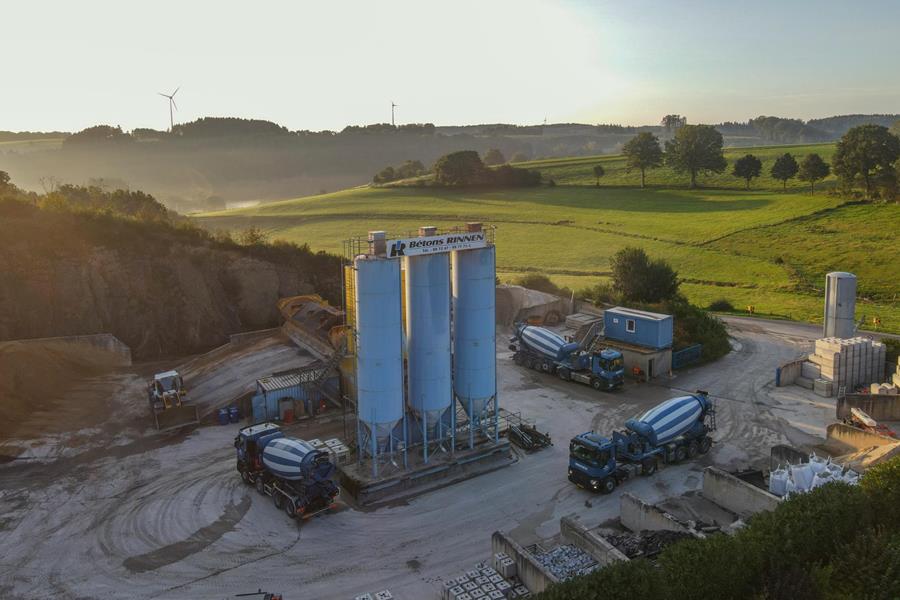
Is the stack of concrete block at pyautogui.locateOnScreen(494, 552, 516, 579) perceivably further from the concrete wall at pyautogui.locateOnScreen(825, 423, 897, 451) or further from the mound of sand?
the mound of sand

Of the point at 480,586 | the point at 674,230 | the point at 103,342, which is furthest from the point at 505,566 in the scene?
the point at 674,230

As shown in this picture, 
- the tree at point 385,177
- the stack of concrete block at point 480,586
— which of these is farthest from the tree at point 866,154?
the tree at point 385,177

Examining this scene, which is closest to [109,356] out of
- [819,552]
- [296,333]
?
[296,333]

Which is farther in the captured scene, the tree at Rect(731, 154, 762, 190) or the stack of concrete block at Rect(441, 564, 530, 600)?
the tree at Rect(731, 154, 762, 190)

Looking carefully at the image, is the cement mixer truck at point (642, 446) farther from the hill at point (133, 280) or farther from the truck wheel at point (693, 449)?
the hill at point (133, 280)

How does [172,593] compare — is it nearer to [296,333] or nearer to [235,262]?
[296,333]

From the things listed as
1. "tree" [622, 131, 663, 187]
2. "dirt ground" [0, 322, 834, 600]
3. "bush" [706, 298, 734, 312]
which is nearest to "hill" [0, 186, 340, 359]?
"dirt ground" [0, 322, 834, 600]
